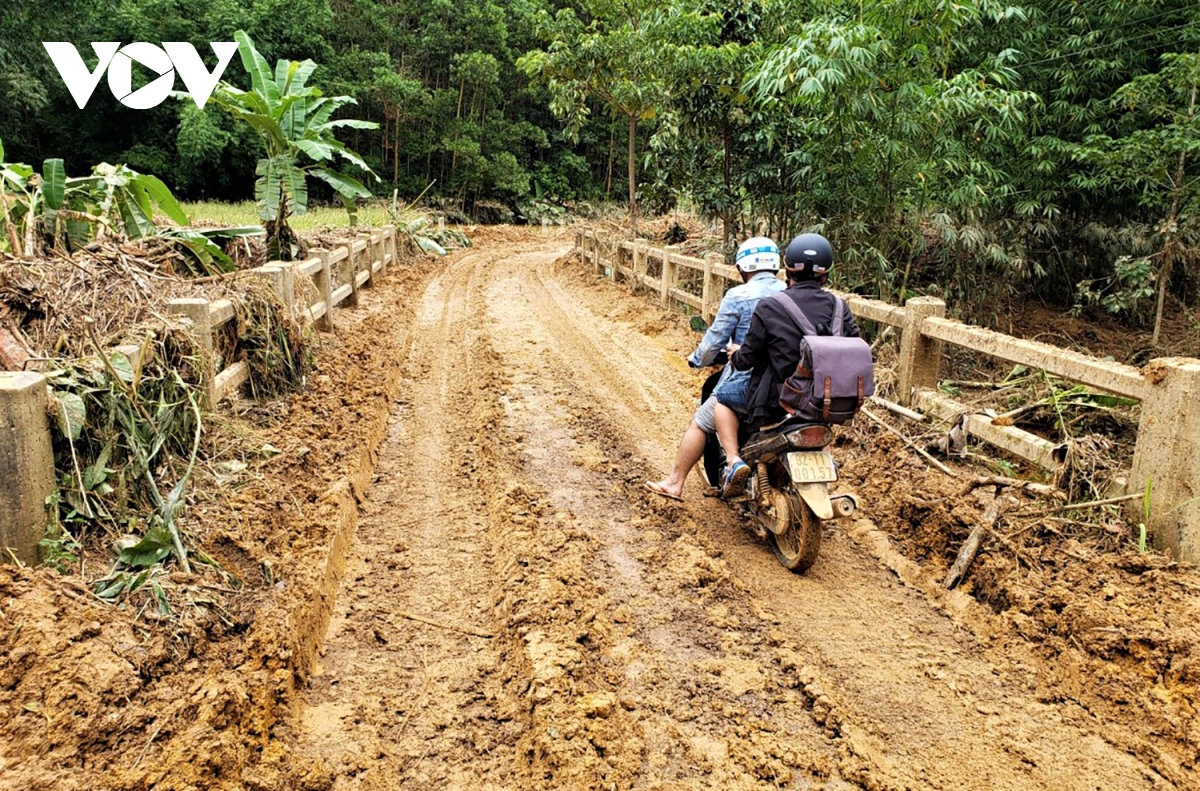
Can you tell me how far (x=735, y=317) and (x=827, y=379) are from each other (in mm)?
964

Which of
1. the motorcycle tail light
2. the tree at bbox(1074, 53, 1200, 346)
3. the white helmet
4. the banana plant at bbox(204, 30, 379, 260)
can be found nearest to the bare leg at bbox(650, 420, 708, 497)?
the motorcycle tail light

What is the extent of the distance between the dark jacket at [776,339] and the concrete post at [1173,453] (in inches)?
57.3

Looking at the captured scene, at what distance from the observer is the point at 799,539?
418 centimetres

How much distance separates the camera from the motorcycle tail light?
409cm

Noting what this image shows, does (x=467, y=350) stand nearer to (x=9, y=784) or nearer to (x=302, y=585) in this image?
(x=302, y=585)

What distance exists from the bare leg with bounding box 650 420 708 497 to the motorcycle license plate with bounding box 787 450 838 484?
2.85 feet

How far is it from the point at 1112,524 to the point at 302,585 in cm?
404

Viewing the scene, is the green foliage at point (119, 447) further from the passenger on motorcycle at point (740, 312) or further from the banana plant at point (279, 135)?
the banana plant at point (279, 135)

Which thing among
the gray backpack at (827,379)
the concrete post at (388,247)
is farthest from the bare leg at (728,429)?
the concrete post at (388,247)

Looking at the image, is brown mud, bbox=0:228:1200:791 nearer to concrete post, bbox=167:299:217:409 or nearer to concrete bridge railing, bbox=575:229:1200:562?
concrete bridge railing, bbox=575:229:1200:562

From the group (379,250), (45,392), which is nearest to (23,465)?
(45,392)

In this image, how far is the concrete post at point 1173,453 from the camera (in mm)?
3727

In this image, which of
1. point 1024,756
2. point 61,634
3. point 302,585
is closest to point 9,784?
point 61,634

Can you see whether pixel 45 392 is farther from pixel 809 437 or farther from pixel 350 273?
pixel 350 273
